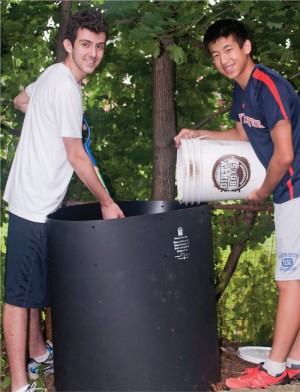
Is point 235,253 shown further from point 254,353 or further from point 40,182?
point 40,182

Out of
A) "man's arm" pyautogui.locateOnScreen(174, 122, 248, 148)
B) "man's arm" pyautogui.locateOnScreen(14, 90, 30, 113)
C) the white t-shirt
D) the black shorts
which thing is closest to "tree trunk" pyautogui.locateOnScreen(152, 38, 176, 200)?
"man's arm" pyautogui.locateOnScreen(174, 122, 248, 148)

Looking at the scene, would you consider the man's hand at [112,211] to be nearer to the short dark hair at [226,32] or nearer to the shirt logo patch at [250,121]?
the shirt logo patch at [250,121]

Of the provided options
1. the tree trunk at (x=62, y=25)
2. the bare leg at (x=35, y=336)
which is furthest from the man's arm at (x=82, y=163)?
the tree trunk at (x=62, y=25)

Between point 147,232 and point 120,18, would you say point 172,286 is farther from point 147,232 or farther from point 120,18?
point 120,18

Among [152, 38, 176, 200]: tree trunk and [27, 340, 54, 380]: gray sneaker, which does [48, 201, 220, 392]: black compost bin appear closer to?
[27, 340, 54, 380]: gray sneaker

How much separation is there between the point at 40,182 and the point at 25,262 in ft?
1.25

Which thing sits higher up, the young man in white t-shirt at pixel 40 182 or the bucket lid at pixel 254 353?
the young man in white t-shirt at pixel 40 182

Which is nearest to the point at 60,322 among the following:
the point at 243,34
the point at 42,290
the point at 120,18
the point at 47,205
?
the point at 42,290

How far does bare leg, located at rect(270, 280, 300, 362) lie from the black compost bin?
42cm

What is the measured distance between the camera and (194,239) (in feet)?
9.54

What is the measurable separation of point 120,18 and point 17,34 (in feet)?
2.13

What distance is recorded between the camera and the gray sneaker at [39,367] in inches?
135

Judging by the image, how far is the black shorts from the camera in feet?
10.00

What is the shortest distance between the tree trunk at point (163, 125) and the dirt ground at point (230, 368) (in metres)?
0.98
